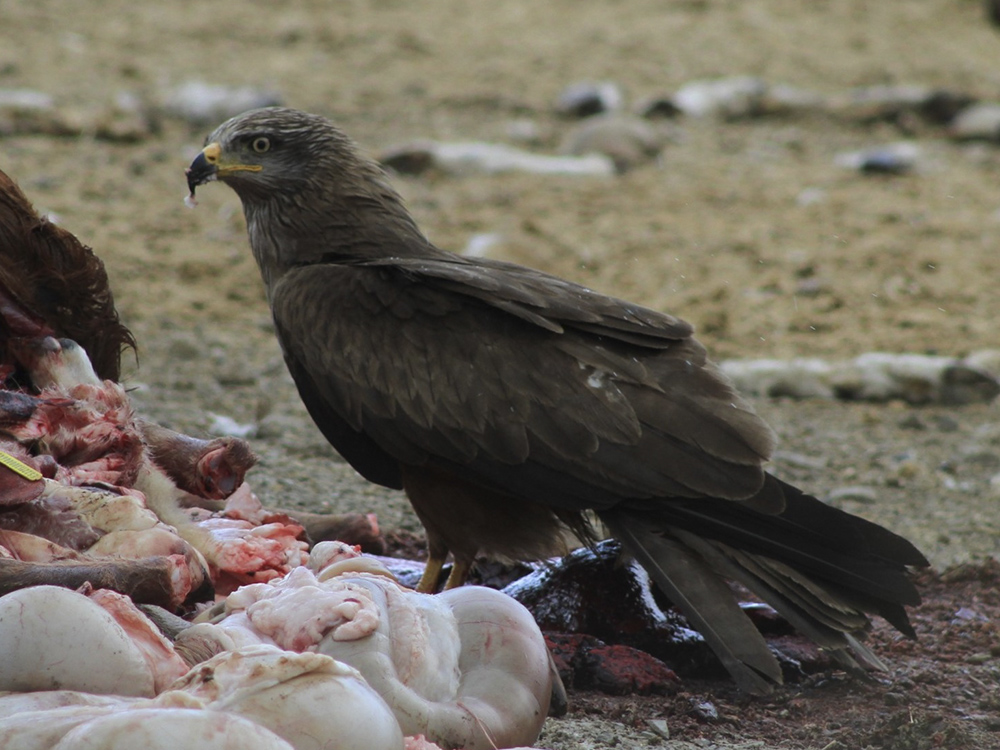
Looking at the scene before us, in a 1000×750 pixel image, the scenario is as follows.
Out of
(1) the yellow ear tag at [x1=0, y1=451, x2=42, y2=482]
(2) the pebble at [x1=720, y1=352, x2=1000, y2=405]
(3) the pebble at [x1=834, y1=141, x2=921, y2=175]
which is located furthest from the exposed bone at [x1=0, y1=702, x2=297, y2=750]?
(3) the pebble at [x1=834, y1=141, x2=921, y2=175]

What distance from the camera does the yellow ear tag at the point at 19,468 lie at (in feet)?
10.3

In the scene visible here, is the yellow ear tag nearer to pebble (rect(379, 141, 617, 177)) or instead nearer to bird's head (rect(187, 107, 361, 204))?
bird's head (rect(187, 107, 361, 204))

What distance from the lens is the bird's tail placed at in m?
3.70

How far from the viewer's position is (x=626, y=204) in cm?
987

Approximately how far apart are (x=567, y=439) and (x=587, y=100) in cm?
830

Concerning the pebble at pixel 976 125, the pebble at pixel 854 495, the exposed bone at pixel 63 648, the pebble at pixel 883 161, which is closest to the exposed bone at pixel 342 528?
the exposed bone at pixel 63 648

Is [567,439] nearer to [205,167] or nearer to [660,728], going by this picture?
[660,728]

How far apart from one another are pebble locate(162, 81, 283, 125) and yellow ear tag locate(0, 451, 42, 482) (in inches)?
308

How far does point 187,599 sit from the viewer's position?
3.22 metres

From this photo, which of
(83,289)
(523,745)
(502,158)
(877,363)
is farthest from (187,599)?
(502,158)

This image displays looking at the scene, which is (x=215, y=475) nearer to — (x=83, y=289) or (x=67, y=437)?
(x=67, y=437)

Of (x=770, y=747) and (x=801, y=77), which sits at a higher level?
(x=801, y=77)

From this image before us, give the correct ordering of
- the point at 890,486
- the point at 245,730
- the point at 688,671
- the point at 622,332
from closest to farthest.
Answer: the point at 245,730 < the point at 688,671 < the point at 622,332 < the point at 890,486

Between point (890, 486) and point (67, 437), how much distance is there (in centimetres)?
347
